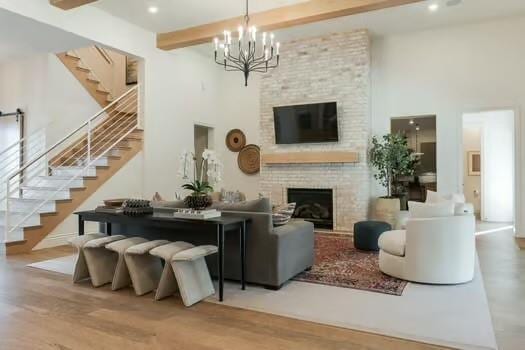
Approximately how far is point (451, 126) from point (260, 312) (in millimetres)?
5751

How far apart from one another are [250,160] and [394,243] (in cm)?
553

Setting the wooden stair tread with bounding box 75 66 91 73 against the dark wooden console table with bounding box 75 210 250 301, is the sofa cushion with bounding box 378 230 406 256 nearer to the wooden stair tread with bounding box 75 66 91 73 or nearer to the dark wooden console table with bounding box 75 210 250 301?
the dark wooden console table with bounding box 75 210 250 301

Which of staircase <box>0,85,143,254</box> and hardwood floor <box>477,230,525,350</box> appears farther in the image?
staircase <box>0,85,143,254</box>

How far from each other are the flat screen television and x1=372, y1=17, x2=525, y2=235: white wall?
3.22 ft

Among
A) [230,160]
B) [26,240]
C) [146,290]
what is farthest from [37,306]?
[230,160]

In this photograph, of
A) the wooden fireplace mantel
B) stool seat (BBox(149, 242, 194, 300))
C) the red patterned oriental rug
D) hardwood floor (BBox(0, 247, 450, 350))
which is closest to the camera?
hardwood floor (BBox(0, 247, 450, 350))

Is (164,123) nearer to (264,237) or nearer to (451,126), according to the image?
(264,237)

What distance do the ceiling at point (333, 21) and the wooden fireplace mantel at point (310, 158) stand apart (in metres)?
2.38

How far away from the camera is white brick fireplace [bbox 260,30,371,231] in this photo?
7.34m

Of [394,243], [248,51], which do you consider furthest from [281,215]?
[248,51]

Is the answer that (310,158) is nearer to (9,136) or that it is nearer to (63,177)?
(63,177)

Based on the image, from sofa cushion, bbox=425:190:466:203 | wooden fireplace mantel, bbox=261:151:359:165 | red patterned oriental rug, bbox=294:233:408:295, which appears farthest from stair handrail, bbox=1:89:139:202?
sofa cushion, bbox=425:190:466:203

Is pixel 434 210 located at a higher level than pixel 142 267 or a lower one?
higher

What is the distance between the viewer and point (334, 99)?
755 centimetres
